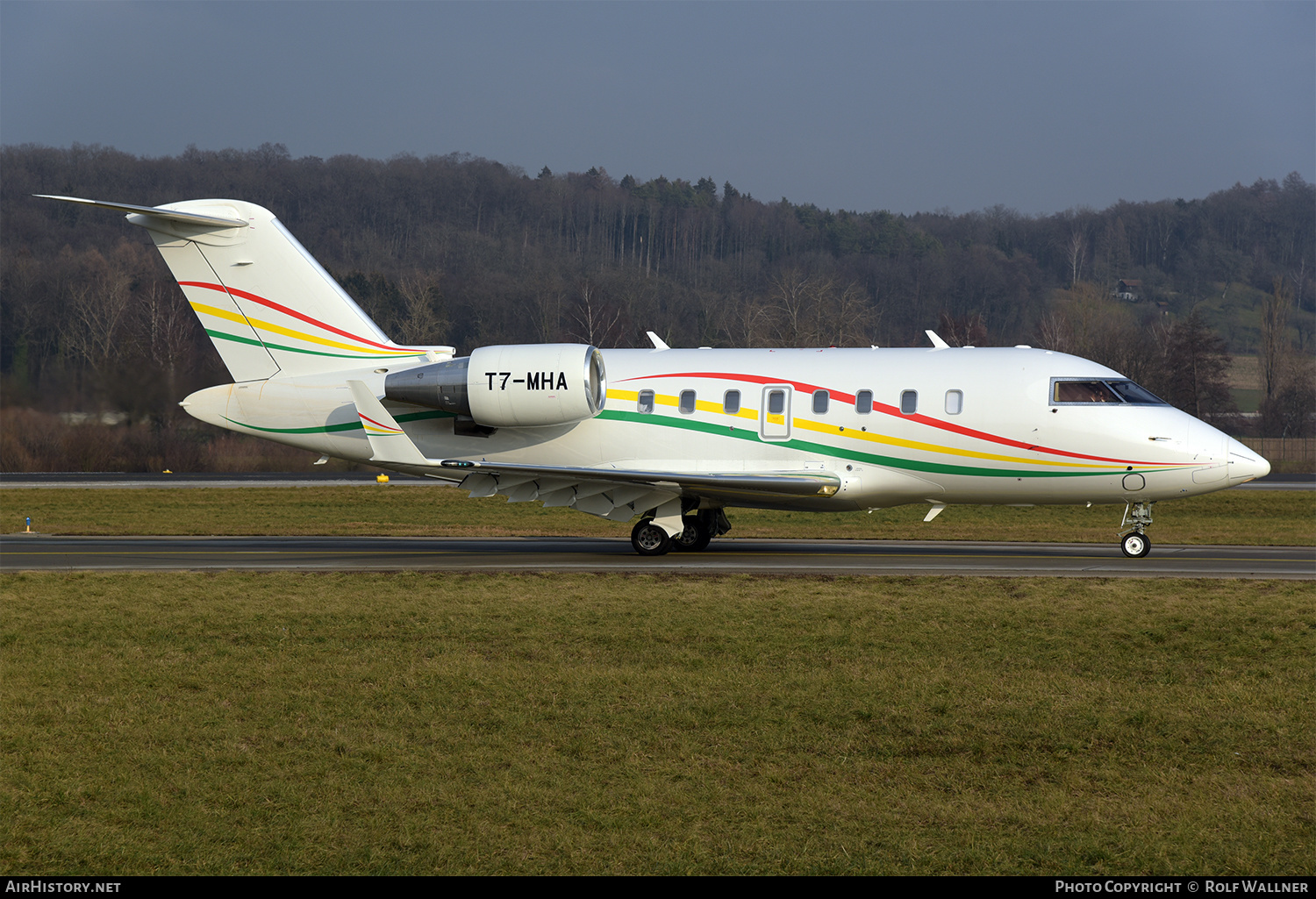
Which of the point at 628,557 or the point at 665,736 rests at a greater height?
the point at 665,736

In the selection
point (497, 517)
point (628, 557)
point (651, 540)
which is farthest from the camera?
point (497, 517)

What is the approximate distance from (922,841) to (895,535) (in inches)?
801

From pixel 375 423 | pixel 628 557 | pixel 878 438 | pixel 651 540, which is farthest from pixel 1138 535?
pixel 375 423

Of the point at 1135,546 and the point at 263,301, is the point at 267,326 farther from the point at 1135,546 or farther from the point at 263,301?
the point at 1135,546

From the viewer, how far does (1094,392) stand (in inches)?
801

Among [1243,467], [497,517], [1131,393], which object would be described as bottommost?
[497,517]

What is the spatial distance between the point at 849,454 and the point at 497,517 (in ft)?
49.1

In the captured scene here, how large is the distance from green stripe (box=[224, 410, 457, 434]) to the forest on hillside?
1149 cm

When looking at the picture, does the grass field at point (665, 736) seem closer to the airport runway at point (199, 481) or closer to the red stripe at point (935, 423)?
the red stripe at point (935, 423)

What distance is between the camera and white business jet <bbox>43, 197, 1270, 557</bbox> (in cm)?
2025

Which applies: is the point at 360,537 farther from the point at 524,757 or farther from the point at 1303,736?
the point at 1303,736

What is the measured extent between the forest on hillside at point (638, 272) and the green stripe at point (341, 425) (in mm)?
11488

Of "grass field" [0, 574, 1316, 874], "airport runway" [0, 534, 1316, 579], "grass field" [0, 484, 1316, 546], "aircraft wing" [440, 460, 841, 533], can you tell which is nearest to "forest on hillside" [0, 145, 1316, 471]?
"grass field" [0, 484, 1316, 546]

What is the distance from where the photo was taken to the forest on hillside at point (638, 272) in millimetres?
44359
